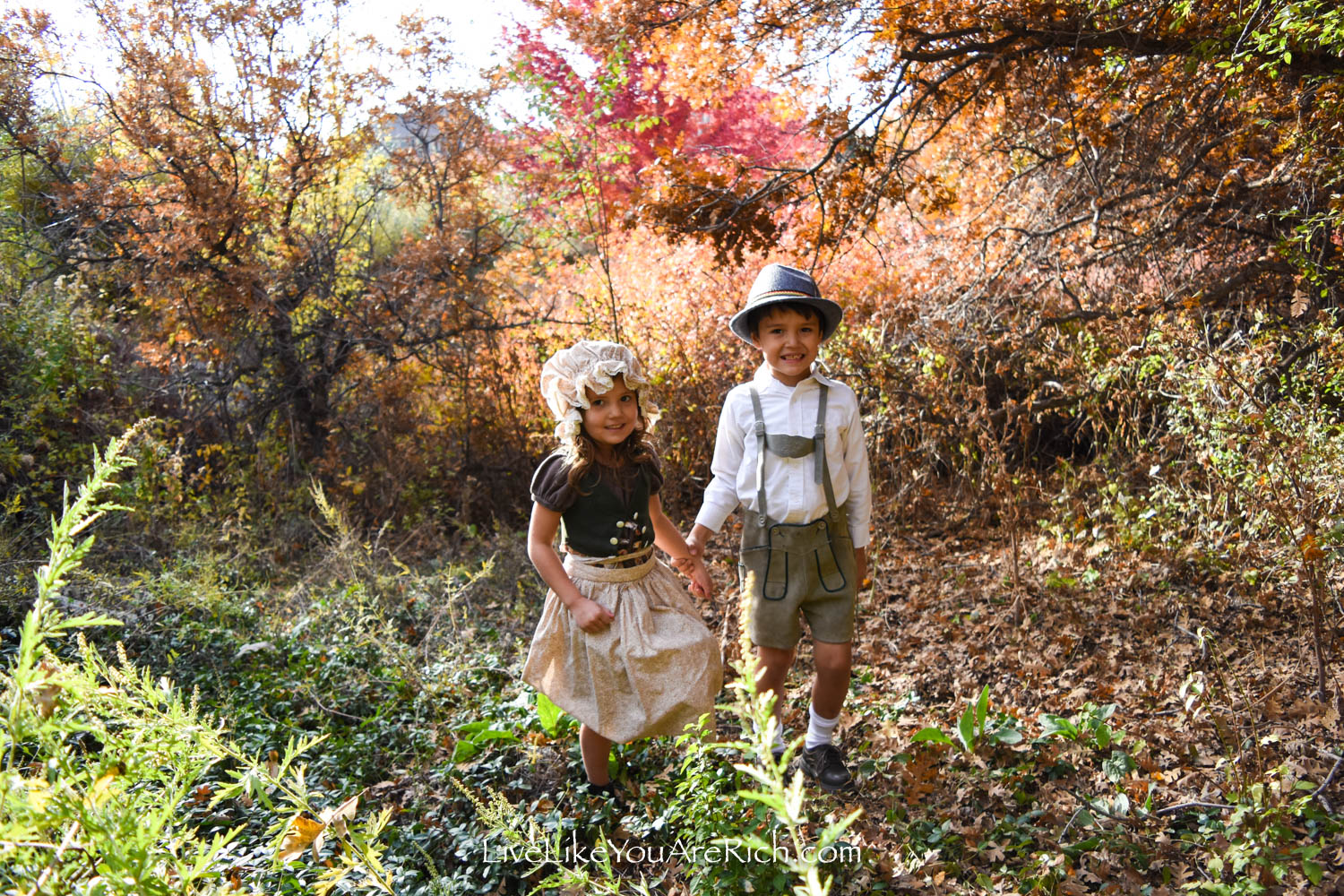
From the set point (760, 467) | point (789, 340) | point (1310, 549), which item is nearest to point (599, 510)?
point (760, 467)

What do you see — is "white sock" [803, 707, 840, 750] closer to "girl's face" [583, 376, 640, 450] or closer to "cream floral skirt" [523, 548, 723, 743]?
"cream floral skirt" [523, 548, 723, 743]

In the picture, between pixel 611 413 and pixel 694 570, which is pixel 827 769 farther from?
pixel 611 413

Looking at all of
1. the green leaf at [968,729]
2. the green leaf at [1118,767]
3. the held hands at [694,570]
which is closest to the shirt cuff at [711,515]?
the held hands at [694,570]

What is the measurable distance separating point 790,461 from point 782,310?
0.50 meters

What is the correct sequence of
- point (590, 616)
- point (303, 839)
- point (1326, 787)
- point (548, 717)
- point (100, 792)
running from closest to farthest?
point (100, 792)
point (303, 839)
point (1326, 787)
point (590, 616)
point (548, 717)

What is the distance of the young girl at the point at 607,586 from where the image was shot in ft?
8.94

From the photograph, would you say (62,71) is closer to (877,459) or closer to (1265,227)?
(877,459)

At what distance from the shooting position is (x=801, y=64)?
482 centimetres

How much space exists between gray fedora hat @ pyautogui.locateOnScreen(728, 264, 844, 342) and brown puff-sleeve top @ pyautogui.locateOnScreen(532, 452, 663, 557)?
0.69 metres

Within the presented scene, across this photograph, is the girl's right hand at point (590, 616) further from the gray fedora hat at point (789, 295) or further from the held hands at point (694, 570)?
the gray fedora hat at point (789, 295)

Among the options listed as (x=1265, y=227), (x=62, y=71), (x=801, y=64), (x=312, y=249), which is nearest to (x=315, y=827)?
(x=801, y=64)

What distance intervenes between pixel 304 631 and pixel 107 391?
3517 millimetres

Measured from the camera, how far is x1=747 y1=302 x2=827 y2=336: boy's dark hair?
2.95 metres

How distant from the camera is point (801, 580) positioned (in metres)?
2.93
